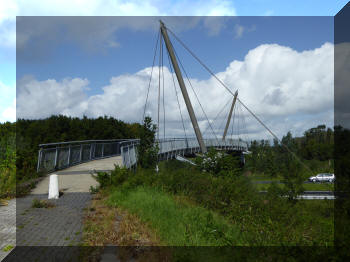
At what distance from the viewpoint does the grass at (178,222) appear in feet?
19.5

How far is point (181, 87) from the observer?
20.8 metres

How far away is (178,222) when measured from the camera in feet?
22.5

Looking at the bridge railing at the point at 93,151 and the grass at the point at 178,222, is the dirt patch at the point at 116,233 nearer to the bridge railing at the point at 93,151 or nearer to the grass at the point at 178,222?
the grass at the point at 178,222

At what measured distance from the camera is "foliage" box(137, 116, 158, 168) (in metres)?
17.3

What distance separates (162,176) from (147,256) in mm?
6693

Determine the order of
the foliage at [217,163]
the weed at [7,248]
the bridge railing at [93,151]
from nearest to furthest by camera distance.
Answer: the weed at [7,248] → the bridge railing at [93,151] → the foliage at [217,163]

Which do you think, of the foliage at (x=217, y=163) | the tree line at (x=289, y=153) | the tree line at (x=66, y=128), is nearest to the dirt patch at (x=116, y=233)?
the foliage at (x=217, y=163)

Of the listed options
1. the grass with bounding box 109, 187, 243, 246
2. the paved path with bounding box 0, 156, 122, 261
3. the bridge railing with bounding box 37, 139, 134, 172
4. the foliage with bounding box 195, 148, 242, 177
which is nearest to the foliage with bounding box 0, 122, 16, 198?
the paved path with bounding box 0, 156, 122, 261

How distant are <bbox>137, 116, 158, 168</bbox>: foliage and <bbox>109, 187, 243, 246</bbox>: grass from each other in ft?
25.4

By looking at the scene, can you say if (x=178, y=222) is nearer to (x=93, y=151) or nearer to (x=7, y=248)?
(x=7, y=248)

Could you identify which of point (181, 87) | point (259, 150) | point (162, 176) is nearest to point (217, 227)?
point (162, 176)

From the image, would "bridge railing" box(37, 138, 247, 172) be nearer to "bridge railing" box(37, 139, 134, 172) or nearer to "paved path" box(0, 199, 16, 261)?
"bridge railing" box(37, 139, 134, 172)

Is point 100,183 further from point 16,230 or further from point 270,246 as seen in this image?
point 270,246

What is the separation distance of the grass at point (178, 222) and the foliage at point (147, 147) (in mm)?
7745
